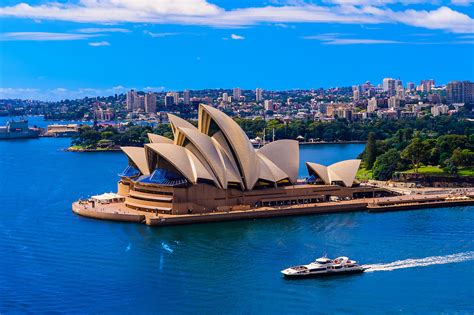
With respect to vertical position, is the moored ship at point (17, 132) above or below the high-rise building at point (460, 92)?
below

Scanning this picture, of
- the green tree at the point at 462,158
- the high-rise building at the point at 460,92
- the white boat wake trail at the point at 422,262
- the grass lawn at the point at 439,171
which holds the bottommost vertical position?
the white boat wake trail at the point at 422,262

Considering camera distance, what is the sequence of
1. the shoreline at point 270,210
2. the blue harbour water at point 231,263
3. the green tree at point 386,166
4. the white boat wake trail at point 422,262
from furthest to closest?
the green tree at point 386,166, the shoreline at point 270,210, the white boat wake trail at point 422,262, the blue harbour water at point 231,263

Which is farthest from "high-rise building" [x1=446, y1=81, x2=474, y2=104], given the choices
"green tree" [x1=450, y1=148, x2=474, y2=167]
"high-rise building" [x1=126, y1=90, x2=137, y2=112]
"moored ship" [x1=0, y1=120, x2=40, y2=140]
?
"green tree" [x1=450, y1=148, x2=474, y2=167]

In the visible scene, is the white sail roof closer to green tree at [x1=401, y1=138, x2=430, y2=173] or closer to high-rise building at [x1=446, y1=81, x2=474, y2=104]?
green tree at [x1=401, y1=138, x2=430, y2=173]

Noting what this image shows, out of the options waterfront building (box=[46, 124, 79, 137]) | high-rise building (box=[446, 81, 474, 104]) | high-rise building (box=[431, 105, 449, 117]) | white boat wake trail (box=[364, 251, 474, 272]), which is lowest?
white boat wake trail (box=[364, 251, 474, 272])

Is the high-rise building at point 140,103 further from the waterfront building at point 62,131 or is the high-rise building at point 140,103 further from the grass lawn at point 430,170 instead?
the grass lawn at point 430,170

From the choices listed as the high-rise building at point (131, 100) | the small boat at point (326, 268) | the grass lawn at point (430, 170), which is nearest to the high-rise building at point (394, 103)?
the high-rise building at point (131, 100)

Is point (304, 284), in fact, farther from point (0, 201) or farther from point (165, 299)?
point (0, 201)
